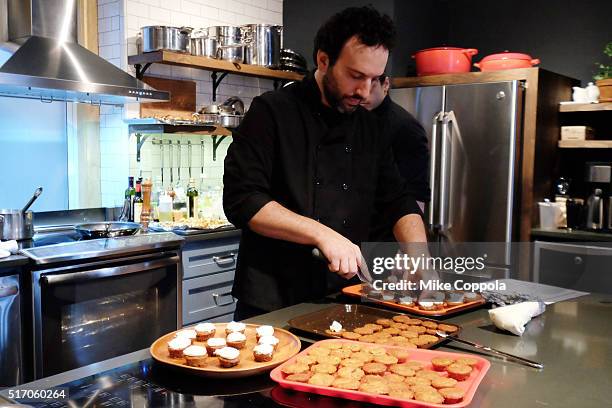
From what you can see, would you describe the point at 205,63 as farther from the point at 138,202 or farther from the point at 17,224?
the point at 17,224

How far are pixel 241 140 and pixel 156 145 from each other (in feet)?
8.01

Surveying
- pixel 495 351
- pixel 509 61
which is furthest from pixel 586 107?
pixel 495 351

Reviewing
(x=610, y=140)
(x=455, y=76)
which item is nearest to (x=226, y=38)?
(x=455, y=76)

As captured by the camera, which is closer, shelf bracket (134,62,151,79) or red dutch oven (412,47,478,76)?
shelf bracket (134,62,151,79)

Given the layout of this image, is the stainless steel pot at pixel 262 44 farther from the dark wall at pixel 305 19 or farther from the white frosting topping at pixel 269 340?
the white frosting topping at pixel 269 340

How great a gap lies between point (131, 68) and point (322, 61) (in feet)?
8.07

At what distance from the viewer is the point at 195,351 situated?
1285 millimetres

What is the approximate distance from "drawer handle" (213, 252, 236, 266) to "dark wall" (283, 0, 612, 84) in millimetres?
1876

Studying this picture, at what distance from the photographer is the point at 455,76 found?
4.27 metres

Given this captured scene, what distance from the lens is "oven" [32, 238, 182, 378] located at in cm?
296

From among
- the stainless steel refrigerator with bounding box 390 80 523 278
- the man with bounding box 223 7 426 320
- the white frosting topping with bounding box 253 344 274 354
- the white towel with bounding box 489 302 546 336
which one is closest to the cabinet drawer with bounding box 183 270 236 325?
the stainless steel refrigerator with bounding box 390 80 523 278

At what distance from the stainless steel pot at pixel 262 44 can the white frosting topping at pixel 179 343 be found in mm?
3540

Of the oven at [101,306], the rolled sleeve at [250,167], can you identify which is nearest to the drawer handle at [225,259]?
the oven at [101,306]

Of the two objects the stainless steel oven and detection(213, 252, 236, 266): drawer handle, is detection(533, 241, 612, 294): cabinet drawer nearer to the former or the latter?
detection(213, 252, 236, 266): drawer handle
